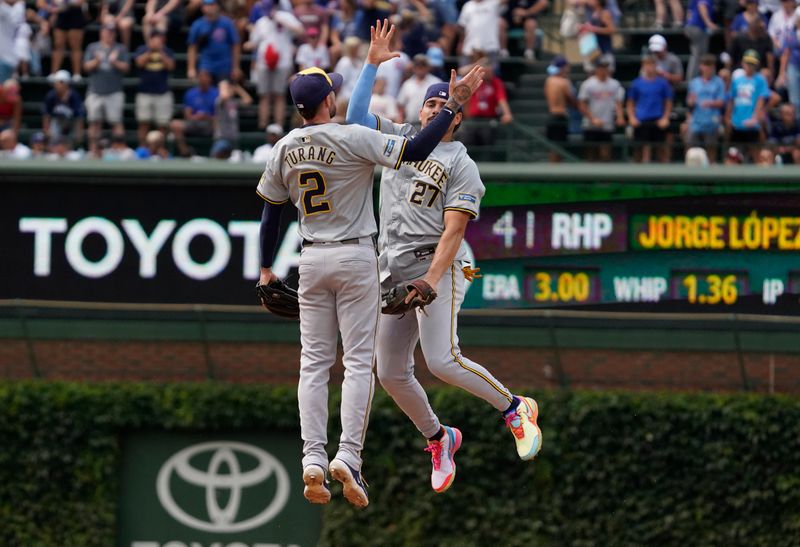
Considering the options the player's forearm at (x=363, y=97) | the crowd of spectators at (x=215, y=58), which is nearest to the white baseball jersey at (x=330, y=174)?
the player's forearm at (x=363, y=97)

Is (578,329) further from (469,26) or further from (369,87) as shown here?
(369,87)

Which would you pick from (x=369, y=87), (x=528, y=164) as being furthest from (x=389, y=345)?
(x=528, y=164)

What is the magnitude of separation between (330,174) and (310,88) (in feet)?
1.73

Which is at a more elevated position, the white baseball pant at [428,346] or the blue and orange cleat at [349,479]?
the white baseball pant at [428,346]

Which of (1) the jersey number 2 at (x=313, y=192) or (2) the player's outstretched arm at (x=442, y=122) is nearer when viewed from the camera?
(2) the player's outstretched arm at (x=442, y=122)

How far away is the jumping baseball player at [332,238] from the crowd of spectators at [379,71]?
29.8 ft

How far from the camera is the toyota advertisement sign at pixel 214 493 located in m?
18.7

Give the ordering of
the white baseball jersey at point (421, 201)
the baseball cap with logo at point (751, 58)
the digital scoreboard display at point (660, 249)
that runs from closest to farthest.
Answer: the white baseball jersey at point (421, 201) < the digital scoreboard display at point (660, 249) < the baseball cap with logo at point (751, 58)

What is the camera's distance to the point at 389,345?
1012 cm

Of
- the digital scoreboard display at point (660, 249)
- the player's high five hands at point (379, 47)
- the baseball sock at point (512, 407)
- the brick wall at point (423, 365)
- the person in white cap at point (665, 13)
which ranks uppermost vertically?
the player's high five hands at point (379, 47)

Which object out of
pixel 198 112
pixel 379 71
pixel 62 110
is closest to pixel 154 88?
pixel 198 112

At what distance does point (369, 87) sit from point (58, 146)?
1068 centimetres

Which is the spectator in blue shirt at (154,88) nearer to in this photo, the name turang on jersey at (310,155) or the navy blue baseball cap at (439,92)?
the navy blue baseball cap at (439,92)

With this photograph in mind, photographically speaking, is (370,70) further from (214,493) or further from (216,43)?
(216,43)
